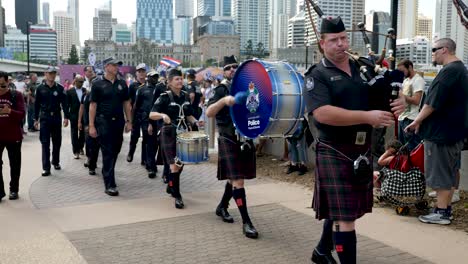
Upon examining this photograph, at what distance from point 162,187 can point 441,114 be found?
4.64m

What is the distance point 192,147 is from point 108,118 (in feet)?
6.87

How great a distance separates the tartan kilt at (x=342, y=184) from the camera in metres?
4.04

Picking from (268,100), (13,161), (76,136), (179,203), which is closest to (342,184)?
(268,100)

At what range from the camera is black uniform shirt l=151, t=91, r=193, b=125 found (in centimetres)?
722

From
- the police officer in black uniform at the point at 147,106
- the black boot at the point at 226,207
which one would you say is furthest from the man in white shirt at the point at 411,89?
the police officer in black uniform at the point at 147,106

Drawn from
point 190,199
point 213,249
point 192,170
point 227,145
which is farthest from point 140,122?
point 213,249

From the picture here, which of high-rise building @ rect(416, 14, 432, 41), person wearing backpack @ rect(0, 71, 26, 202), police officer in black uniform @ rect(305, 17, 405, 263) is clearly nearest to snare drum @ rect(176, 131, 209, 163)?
person wearing backpack @ rect(0, 71, 26, 202)

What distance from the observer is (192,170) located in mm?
10336

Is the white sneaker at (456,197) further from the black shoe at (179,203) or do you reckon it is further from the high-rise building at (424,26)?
the high-rise building at (424,26)

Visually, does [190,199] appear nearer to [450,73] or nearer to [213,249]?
[213,249]

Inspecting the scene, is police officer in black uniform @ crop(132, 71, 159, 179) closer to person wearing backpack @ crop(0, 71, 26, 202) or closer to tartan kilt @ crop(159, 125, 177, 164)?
tartan kilt @ crop(159, 125, 177, 164)

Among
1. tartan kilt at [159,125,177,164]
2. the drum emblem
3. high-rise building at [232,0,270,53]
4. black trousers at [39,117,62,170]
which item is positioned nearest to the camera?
the drum emblem

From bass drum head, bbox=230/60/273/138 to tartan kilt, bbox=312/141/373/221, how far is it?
1.35 m

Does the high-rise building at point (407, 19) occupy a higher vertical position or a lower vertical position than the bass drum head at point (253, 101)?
higher
